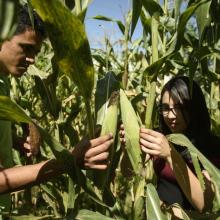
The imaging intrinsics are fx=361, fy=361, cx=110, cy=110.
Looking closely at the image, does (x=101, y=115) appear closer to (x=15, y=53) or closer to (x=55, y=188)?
(x=15, y=53)

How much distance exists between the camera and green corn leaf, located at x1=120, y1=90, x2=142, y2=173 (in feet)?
2.44

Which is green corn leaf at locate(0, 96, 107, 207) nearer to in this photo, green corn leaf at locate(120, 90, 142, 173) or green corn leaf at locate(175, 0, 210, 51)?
green corn leaf at locate(120, 90, 142, 173)

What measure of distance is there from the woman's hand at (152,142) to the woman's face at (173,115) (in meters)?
0.38

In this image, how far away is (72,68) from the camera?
61 cm

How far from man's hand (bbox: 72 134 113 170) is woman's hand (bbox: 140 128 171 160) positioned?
11cm

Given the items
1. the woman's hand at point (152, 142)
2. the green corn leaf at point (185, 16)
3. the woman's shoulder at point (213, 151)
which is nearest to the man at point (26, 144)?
the woman's hand at point (152, 142)

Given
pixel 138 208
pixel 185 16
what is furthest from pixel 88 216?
pixel 185 16

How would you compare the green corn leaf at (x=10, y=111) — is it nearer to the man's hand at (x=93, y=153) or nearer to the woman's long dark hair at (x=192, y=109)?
the man's hand at (x=93, y=153)

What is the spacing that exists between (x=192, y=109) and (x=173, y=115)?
83 millimetres

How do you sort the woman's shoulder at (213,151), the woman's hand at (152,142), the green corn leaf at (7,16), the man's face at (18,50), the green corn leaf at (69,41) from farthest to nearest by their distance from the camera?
1. the woman's shoulder at (213,151)
2. the man's face at (18,50)
3. the woman's hand at (152,142)
4. the green corn leaf at (69,41)
5. the green corn leaf at (7,16)

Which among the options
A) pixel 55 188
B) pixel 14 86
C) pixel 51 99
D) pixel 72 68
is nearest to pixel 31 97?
pixel 14 86

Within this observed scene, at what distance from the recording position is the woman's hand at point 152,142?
2.50 feet

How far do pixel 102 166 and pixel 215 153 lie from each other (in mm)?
604

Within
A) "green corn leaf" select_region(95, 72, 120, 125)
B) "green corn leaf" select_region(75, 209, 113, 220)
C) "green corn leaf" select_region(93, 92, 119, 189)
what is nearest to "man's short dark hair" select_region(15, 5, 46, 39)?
"green corn leaf" select_region(95, 72, 120, 125)
